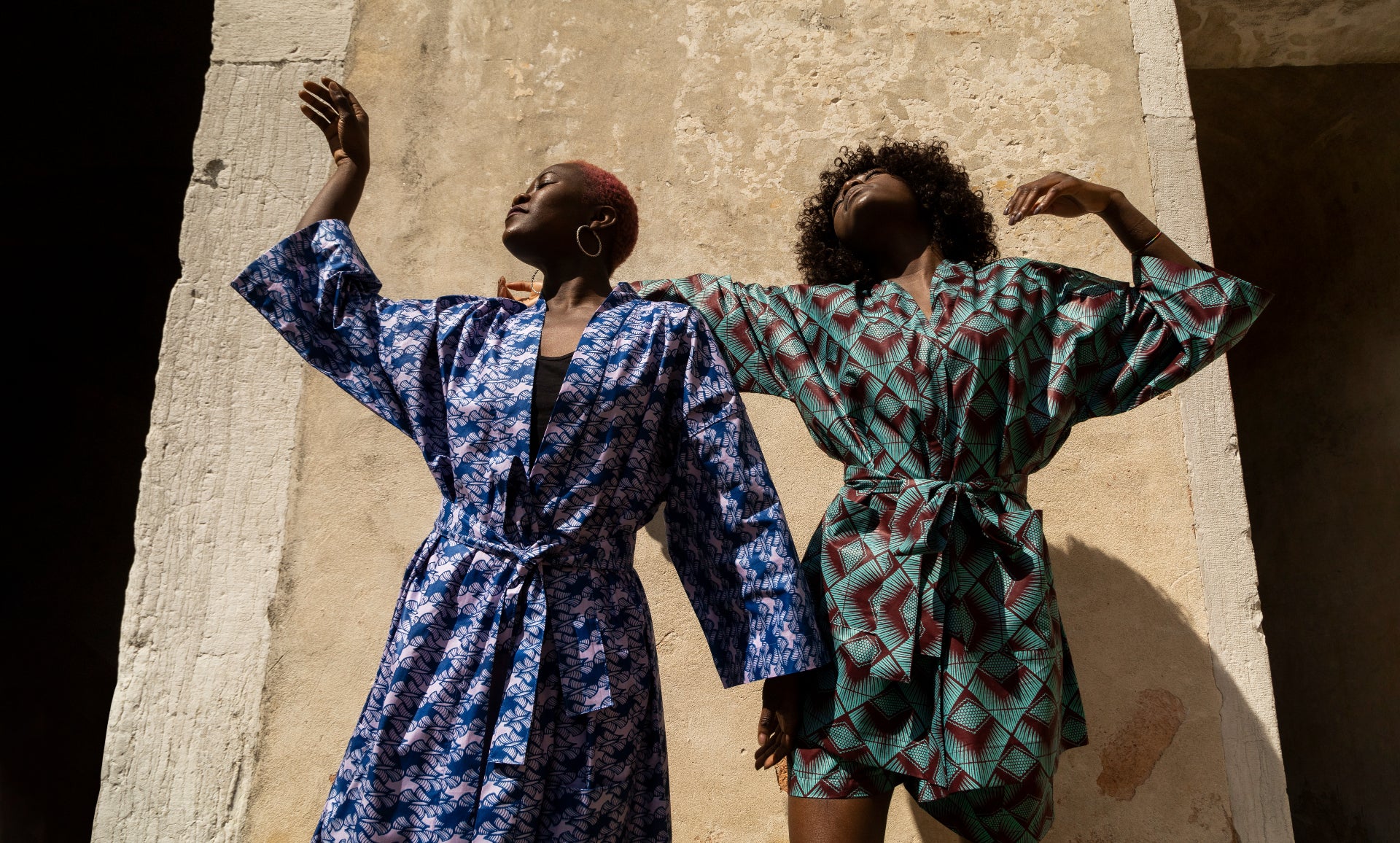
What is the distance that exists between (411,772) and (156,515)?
5.01 ft

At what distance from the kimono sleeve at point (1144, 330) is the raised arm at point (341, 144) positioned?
1493 mm

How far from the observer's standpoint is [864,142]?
10.5 feet

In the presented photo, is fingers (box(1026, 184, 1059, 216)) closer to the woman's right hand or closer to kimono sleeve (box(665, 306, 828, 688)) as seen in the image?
kimono sleeve (box(665, 306, 828, 688))

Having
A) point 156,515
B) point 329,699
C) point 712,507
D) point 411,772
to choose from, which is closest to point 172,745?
point 329,699

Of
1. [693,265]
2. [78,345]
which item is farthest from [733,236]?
[78,345]

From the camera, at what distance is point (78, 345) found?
636 cm

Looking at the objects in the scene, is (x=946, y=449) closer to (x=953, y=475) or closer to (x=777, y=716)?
(x=953, y=475)

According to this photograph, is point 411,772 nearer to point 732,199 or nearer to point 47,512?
point 732,199

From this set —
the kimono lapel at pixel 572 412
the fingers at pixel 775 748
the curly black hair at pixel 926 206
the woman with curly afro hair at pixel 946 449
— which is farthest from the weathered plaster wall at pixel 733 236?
the kimono lapel at pixel 572 412

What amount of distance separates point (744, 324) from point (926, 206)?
56 centimetres

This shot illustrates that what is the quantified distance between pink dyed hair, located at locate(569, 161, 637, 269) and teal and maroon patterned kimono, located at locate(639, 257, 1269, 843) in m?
0.12

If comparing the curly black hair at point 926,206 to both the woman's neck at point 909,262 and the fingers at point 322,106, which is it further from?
the fingers at point 322,106

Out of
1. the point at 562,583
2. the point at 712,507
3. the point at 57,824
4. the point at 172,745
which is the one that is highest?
the point at 712,507

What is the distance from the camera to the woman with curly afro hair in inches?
77.6
